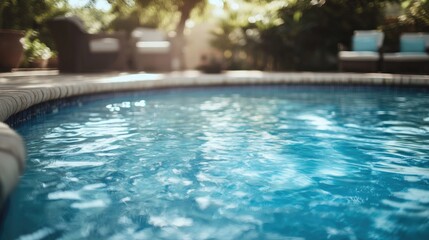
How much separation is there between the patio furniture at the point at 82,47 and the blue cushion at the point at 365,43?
6.30 metres

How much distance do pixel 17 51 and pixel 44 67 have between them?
3516mm

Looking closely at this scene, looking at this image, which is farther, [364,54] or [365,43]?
[365,43]

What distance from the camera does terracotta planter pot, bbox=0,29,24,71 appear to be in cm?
742

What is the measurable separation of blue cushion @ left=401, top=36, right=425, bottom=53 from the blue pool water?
5066mm

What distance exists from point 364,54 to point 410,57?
106 cm

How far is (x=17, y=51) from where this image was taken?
7824 mm

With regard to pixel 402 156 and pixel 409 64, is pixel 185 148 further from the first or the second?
pixel 409 64

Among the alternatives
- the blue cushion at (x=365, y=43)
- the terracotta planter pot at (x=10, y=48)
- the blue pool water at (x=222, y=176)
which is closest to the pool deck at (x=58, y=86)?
the blue pool water at (x=222, y=176)

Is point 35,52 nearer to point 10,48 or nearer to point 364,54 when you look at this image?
point 10,48

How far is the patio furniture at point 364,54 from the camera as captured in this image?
367 inches

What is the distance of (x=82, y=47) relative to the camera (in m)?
9.09

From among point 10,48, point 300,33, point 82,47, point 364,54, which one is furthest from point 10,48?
point 300,33

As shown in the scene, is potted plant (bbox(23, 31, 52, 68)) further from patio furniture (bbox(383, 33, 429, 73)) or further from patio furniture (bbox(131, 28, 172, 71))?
patio furniture (bbox(383, 33, 429, 73))

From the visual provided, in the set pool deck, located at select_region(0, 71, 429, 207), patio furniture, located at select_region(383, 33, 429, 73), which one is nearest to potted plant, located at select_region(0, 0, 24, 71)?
pool deck, located at select_region(0, 71, 429, 207)
